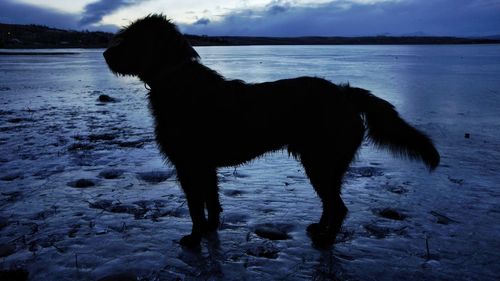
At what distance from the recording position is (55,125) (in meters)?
10.1

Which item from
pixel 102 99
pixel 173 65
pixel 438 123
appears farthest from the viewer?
pixel 102 99

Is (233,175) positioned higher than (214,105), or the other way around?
(214,105)

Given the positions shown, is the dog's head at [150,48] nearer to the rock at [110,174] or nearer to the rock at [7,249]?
the rock at [7,249]

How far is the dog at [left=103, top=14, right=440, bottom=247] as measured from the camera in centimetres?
390

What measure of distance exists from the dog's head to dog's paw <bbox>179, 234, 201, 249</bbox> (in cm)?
179

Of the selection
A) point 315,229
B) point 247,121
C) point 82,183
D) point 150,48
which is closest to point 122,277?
point 247,121

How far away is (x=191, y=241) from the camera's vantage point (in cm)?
399

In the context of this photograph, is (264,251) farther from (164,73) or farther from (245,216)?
(164,73)

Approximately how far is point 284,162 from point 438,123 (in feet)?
16.5

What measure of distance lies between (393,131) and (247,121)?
1.48 meters

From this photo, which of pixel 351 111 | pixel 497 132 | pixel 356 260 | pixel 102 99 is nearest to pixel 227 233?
pixel 356 260

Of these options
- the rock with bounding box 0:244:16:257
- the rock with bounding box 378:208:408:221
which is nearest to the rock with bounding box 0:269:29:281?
the rock with bounding box 0:244:16:257

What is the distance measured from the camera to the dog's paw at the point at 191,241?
3.96 m

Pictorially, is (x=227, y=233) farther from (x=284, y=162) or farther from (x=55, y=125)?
(x=55, y=125)
